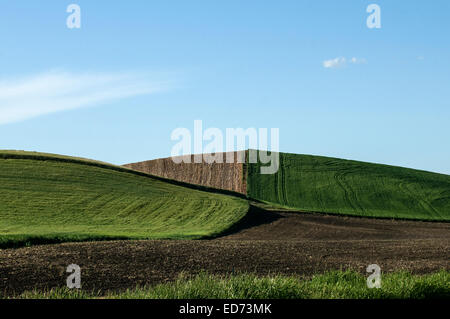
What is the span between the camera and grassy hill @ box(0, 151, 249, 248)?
3052 centimetres

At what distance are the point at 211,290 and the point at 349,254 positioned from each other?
14.8 meters

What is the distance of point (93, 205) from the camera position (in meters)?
38.3

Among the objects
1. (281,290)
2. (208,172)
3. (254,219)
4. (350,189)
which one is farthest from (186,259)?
(208,172)

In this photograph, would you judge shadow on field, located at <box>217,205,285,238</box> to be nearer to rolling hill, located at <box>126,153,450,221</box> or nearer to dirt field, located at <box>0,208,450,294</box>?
dirt field, located at <box>0,208,450,294</box>

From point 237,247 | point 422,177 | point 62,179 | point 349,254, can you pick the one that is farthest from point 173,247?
point 422,177

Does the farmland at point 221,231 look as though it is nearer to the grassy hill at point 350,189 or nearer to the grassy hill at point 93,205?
the grassy hill at point 93,205

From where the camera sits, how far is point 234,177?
205 ft

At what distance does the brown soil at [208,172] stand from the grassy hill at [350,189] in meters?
1.38

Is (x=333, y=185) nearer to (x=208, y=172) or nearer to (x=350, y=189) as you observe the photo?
(x=350, y=189)

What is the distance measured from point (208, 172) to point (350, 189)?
1697cm

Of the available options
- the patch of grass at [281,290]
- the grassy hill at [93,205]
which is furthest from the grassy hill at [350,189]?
the patch of grass at [281,290]

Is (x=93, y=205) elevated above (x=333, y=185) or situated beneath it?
elevated above

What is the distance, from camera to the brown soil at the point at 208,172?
200ft
